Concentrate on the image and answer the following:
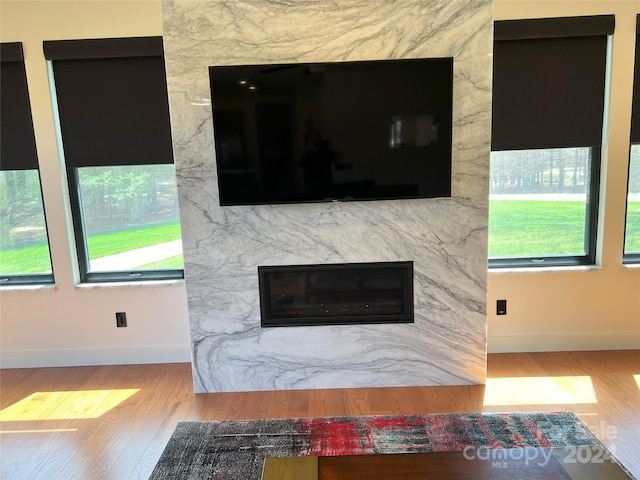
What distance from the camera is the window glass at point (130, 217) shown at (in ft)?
10.7

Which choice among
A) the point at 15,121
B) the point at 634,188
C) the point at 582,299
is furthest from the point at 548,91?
the point at 15,121

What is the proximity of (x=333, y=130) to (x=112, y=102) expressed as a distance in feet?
5.30

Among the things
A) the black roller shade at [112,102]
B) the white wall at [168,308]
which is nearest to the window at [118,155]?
the black roller shade at [112,102]

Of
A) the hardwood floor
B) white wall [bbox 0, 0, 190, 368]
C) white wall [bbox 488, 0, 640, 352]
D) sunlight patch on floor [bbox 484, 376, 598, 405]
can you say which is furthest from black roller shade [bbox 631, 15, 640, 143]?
white wall [bbox 0, 0, 190, 368]

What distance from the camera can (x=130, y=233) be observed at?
3357mm

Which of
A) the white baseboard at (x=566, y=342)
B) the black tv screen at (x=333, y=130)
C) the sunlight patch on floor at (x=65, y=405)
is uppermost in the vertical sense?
the black tv screen at (x=333, y=130)

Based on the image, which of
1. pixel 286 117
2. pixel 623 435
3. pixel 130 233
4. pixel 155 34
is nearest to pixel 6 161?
pixel 130 233

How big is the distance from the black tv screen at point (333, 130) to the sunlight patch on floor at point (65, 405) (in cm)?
145

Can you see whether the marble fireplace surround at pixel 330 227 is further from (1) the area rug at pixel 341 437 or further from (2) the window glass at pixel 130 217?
(2) the window glass at pixel 130 217

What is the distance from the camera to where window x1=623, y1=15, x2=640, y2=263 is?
10.1 feet

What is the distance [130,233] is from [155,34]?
1.39 metres

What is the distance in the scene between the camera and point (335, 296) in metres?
2.94

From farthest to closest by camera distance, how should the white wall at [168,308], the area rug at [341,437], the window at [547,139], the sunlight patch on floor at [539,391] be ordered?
1. the white wall at [168,308]
2. the window at [547,139]
3. the sunlight patch on floor at [539,391]
4. the area rug at [341,437]

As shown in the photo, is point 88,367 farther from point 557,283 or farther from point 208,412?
point 557,283
